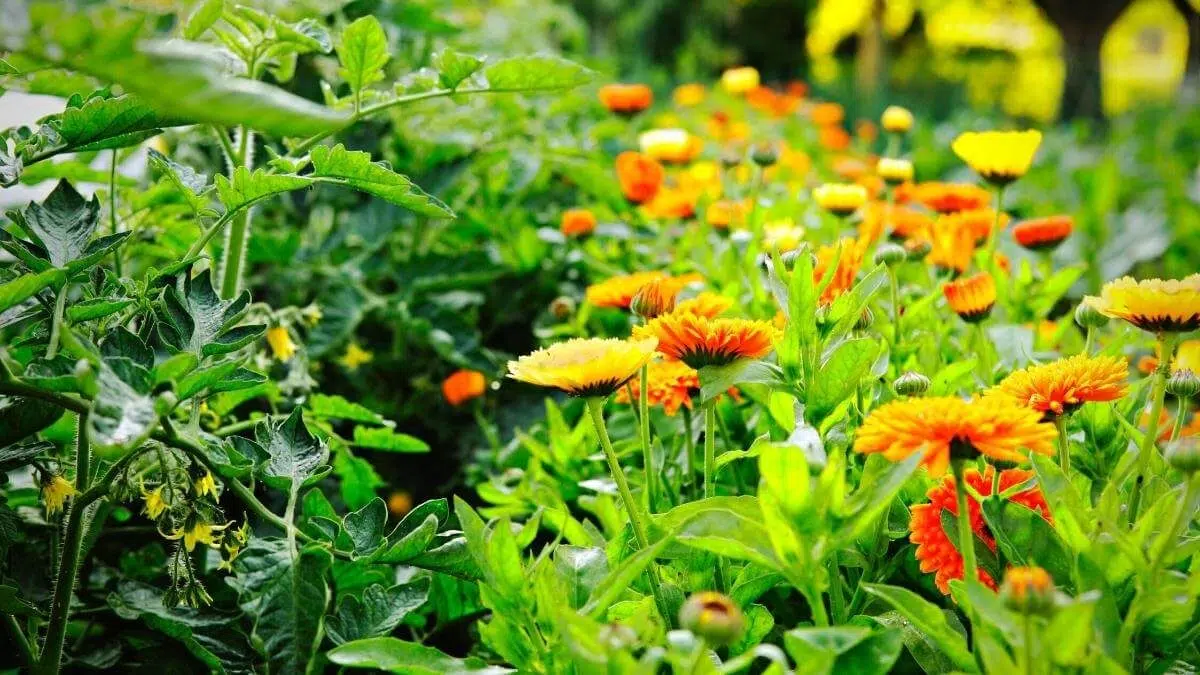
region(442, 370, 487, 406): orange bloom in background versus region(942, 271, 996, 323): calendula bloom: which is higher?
region(942, 271, 996, 323): calendula bloom

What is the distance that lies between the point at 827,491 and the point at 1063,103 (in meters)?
8.53

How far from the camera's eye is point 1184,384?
2.87 feet

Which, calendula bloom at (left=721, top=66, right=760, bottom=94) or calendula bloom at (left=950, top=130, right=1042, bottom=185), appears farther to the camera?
calendula bloom at (left=721, top=66, right=760, bottom=94)

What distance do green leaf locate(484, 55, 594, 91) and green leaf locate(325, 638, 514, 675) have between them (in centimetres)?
58

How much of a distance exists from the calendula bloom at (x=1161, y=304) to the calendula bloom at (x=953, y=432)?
19cm

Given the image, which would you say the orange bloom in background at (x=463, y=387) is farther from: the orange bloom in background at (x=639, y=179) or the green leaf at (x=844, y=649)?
the green leaf at (x=844, y=649)

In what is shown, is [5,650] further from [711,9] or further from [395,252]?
[711,9]

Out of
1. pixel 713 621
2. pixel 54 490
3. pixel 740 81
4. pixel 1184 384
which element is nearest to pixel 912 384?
pixel 1184 384

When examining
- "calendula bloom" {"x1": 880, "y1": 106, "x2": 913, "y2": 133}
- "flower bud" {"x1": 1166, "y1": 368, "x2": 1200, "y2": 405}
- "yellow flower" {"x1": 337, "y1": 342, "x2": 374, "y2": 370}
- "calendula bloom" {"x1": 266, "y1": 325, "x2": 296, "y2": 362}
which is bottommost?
"yellow flower" {"x1": 337, "y1": 342, "x2": 374, "y2": 370}

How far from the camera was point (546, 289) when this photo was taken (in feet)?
6.15

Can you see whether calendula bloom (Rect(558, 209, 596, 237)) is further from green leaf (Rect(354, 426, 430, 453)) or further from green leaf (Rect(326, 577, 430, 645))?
green leaf (Rect(326, 577, 430, 645))

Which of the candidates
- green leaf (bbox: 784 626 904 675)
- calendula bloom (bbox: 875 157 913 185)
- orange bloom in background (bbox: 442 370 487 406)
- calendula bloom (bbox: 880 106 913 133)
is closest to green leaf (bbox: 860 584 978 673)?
green leaf (bbox: 784 626 904 675)

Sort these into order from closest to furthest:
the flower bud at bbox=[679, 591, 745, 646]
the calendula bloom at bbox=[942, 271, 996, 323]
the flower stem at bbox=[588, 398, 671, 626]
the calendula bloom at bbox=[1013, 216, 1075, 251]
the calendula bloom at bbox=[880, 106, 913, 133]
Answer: the flower bud at bbox=[679, 591, 745, 646], the flower stem at bbox=[588, 398, 671, 626], the calendula bloom at bbox=[942, 271, 996, 323], the calendula bloom at bbox=[1013, 216, 1075, 251], the calendula bloom at bbox=[880, 106, 913, 133]

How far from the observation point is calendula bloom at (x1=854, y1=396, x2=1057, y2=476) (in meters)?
0.69
